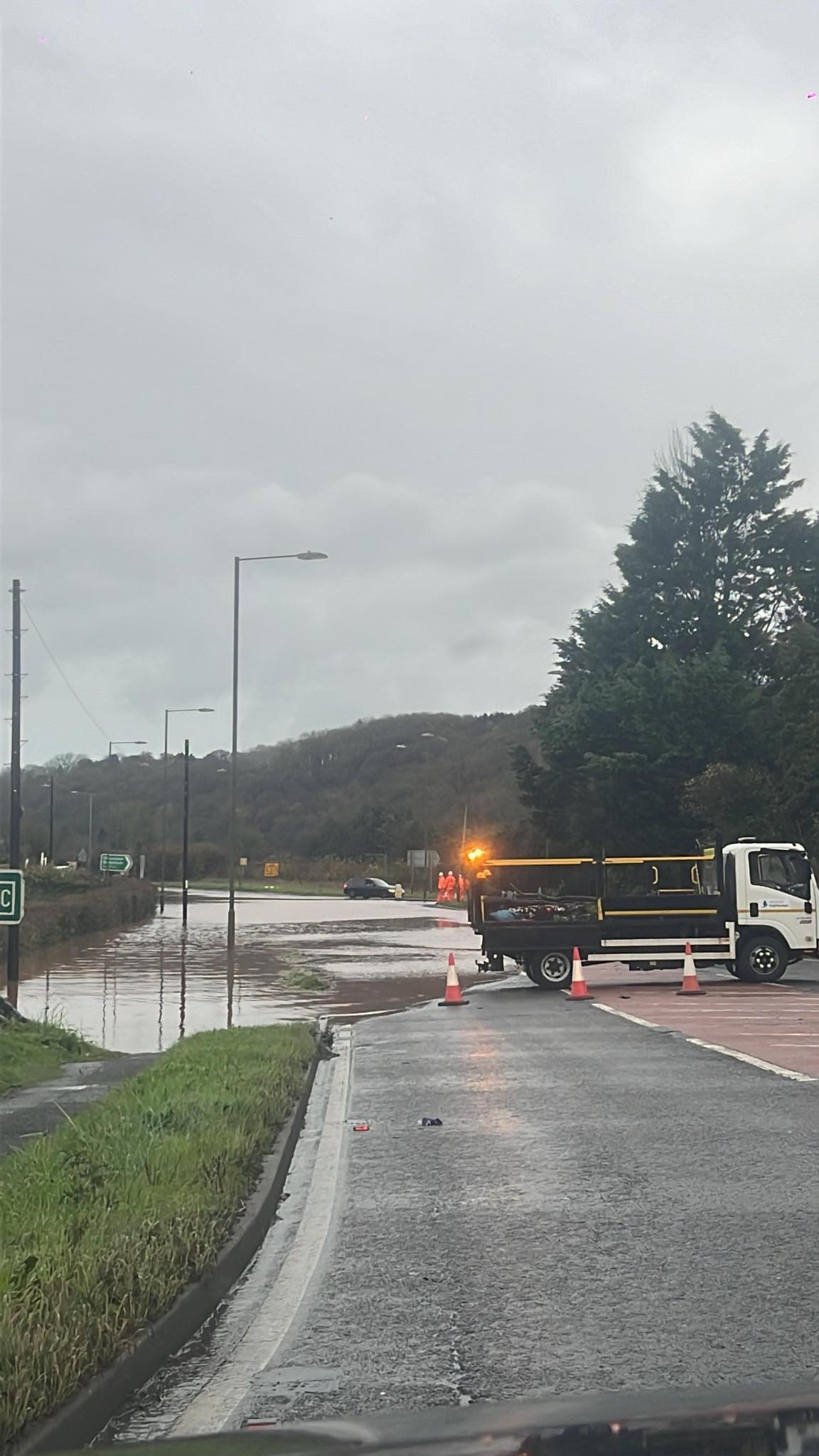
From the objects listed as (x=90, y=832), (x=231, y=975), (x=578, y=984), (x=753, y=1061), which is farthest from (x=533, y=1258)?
(x=90, y=832)

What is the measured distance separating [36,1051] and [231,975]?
1340 cm

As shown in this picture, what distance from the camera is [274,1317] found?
6.08 m

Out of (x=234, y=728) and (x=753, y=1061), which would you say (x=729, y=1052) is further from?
(x=234, y=728)

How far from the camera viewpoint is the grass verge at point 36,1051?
14.0 m

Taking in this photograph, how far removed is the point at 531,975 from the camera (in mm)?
27422

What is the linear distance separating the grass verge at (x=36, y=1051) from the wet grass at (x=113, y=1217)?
2.19 metres

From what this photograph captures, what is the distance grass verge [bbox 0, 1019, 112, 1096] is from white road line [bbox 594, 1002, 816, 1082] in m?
6.61

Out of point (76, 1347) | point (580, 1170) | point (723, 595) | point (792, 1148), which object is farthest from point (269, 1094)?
A: point (723, 595)

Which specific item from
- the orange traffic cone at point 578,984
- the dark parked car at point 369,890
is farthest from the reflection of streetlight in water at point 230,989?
the dark parked car at point 369,890

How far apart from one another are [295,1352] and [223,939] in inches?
1644

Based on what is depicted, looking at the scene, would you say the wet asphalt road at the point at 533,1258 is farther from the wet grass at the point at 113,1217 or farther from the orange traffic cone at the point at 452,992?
the orange traffic cone at the point at 452,992

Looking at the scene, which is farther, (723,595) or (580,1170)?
(723,595)

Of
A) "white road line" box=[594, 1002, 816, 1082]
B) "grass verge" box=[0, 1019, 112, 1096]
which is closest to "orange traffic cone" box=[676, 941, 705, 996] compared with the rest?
"white road line" box=[594, 1002, 816, 1082]

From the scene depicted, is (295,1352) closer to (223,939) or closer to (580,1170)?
(580,1170)
